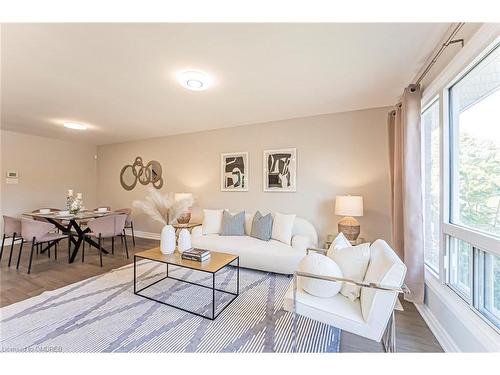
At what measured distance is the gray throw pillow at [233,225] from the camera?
356cm

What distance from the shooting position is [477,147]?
5.19ft

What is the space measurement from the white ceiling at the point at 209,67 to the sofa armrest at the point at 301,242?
1978mm

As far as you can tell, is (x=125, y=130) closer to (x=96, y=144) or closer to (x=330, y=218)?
(x=96, y=144)

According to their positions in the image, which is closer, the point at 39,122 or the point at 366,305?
the point at 366,305

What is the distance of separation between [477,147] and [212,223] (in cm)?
335

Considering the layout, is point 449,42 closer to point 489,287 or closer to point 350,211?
point 489,287

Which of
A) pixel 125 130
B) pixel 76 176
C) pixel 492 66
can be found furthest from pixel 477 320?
pixel 76 176

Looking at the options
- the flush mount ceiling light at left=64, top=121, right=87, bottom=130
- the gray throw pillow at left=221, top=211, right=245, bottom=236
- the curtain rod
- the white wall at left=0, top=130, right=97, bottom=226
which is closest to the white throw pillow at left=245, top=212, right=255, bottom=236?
the gray throw pillow at left=221, top=211, right=245, bottom=236

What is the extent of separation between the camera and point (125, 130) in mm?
4500

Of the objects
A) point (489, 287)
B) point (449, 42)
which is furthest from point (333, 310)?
point (449, 42)

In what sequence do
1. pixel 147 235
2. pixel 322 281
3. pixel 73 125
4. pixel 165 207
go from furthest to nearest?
pixel 147 235 → pixel 73 125 → pixel 165 207 → pixel 322 281

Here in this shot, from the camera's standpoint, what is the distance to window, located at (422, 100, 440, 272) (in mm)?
2137
